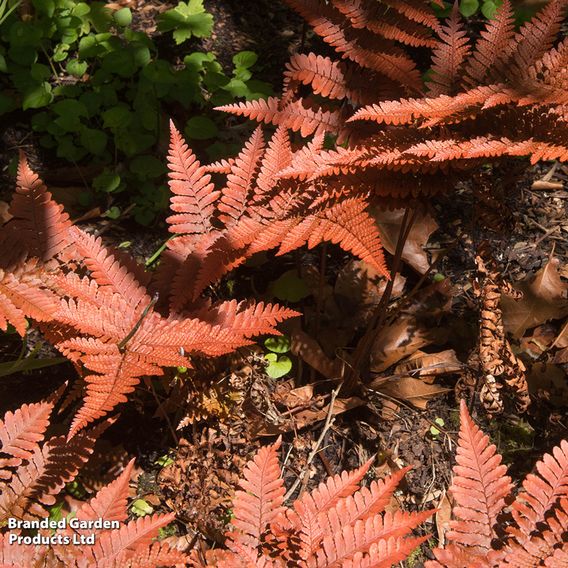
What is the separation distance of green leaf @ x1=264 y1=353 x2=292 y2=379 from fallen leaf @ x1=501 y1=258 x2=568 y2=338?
96cm

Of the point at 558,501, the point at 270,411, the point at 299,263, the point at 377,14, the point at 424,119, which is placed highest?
the point at 377,14

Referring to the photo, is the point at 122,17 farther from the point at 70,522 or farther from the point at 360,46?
the point at 70,522

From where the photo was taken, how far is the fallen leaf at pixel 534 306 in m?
2.71

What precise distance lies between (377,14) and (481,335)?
47.9 inches

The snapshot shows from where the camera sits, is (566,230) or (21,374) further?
(566,230)

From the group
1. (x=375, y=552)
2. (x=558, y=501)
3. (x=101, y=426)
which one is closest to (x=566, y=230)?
(x=558, y=501)

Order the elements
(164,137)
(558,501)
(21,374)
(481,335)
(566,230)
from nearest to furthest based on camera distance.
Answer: (558,501)
(481,335)
(21,374)
(566,230)
(164,137)

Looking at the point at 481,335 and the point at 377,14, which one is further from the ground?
the point at 377,14

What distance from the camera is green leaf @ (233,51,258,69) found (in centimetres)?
338

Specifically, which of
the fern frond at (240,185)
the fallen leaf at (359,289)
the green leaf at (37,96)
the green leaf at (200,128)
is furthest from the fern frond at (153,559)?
the green leaf at (37,96)

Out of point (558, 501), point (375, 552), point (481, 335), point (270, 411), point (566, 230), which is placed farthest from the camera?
point (566, 230)

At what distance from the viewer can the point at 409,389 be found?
263 cm

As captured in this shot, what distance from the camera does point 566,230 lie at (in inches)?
121

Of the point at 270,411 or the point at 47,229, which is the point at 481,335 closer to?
the point at 270,411
